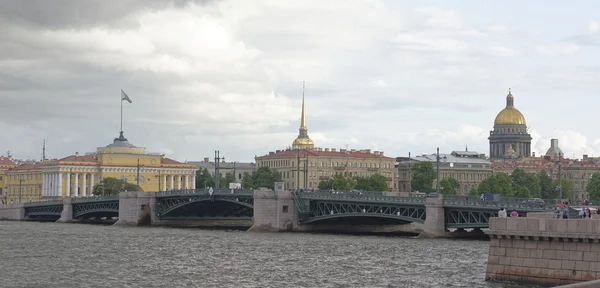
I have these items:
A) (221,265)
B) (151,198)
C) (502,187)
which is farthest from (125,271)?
(502,187)

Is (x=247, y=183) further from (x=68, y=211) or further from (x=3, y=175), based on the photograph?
(x=68, y=211)

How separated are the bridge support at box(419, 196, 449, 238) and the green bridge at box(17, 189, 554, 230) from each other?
60 mm

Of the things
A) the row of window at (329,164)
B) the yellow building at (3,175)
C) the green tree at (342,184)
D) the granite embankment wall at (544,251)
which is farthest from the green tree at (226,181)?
the granite embankment wall at (544,251)

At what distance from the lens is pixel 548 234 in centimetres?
3334

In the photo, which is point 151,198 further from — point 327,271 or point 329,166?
point 329,166

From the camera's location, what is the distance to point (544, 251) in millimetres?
33688

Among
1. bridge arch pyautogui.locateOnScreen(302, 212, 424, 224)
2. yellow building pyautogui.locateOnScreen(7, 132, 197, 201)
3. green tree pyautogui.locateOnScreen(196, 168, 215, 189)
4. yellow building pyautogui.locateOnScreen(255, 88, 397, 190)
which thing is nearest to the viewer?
bridge arch pyautogui.locateOnScreen(302, 212, 424, 224)

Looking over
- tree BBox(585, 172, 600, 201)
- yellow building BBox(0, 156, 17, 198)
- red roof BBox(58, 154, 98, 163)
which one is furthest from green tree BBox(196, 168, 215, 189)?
tree BBox(585, 172, 600, 201)

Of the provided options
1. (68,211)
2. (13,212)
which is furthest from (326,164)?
(68,211)

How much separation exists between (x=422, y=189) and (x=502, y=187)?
10.2 metres

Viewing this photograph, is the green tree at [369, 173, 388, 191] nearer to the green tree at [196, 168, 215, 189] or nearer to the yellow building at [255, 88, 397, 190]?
the yellow building at [255, 88, 397, 190]

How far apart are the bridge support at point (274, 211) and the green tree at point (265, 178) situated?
240ft

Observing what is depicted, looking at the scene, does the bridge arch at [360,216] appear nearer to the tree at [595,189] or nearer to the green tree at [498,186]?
the green tree at [498,186]

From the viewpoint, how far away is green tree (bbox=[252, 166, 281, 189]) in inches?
6211
